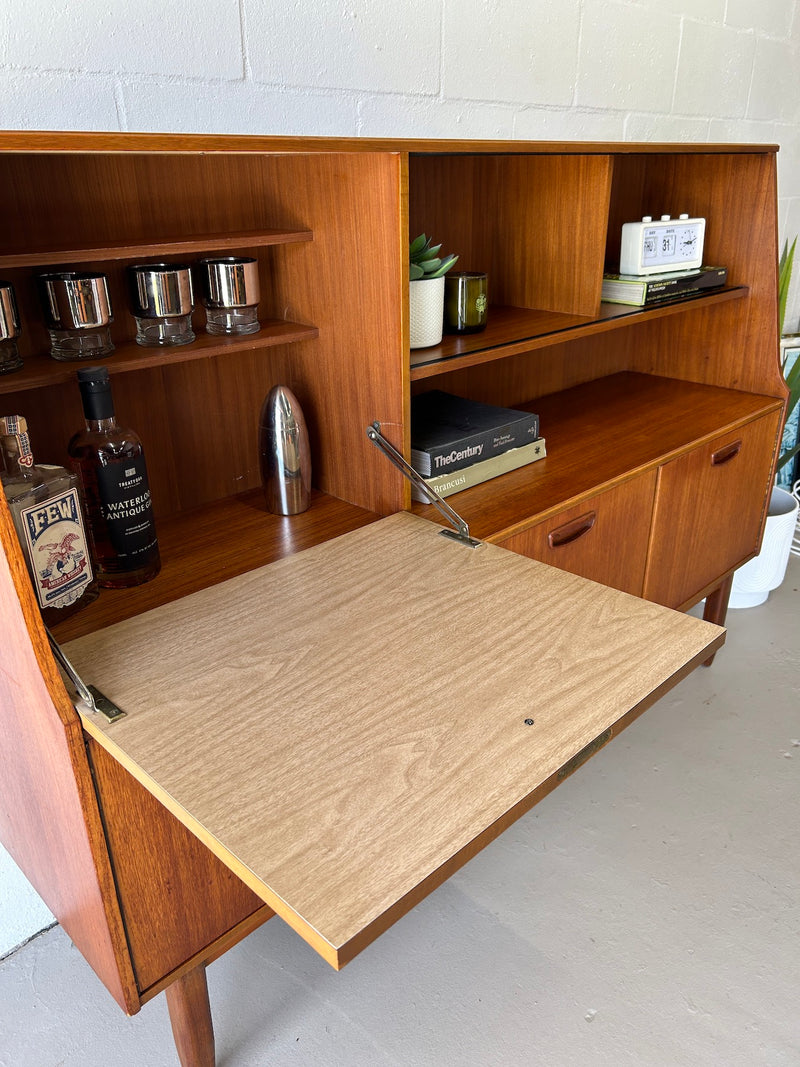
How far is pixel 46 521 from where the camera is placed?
104 cm

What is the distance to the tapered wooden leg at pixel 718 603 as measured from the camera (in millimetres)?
2402

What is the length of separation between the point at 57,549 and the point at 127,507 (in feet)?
0.45

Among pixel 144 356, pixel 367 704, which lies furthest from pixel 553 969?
pixel 144 356

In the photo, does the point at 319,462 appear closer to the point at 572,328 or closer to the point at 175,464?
the point at 175,464

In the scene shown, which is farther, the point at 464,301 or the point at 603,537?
the point at 603,537

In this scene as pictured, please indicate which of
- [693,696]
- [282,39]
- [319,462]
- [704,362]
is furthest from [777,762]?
[282,39]

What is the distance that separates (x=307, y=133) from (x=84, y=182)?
1.80 feet

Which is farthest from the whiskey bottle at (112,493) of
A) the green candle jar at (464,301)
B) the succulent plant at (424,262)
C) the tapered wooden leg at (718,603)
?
the tapered wooden leg at (718,603)

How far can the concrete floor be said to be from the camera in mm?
1433

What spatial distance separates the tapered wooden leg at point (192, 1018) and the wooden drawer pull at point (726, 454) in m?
1.54

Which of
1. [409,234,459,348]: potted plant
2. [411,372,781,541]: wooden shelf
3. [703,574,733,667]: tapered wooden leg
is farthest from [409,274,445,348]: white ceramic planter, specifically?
[703,574,733,667]: tapered wooden leg

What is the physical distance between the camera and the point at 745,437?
2.13m

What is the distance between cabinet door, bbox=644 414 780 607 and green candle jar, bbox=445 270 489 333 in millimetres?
553

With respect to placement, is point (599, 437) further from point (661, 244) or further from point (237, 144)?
point (237, 144)
